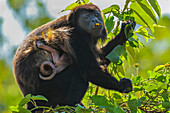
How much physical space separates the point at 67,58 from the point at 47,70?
0.99 ft

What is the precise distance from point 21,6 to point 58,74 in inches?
729

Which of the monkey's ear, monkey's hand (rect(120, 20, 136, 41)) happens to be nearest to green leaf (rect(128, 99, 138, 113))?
monkey's hand (rect(120, 20, 136, 41))

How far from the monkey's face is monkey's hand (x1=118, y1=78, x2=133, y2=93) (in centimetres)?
60

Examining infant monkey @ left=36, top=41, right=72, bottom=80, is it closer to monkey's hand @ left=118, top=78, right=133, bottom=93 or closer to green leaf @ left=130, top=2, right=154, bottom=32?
monkey's hand @ left=118, top=78, right=133, bottom=93

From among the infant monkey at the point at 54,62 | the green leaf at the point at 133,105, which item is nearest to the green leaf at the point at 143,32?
the infant monkey at the point at 54,62

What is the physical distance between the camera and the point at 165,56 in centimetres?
1298

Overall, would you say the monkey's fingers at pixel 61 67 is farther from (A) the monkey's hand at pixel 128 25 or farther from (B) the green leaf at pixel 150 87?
(B) the green leaf at pixel 150 87

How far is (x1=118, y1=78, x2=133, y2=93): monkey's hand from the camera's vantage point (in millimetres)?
3076

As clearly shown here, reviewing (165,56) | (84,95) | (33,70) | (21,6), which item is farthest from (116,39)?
(21,6)

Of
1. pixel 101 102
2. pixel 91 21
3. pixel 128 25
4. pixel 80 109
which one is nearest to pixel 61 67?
pixel 91 21

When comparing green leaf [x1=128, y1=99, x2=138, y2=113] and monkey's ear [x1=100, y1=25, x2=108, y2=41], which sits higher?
monkey's ear [x1=100, y1=25, x2=108, y2=41]

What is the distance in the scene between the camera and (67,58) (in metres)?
3.44

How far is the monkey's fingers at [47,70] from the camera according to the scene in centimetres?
319

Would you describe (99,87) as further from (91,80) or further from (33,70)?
(33,70)
